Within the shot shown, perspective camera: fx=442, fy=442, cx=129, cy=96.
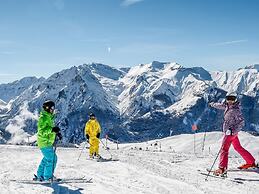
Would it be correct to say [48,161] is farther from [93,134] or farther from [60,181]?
[93,134]

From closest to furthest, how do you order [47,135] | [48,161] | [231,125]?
[47,135] → [48,161] → [231,125]

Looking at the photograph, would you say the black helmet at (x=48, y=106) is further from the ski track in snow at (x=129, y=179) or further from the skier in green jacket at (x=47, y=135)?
the ski track in snow at (x=129, y=179)

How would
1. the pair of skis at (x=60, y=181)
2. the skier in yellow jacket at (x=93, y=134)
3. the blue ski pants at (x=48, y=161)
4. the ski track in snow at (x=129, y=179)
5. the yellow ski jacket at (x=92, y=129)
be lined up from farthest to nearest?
the yellow ski jacket at (x=92, y=129), the skier in yellow jacket at (x=93, y=134), the blue ski pants at (x=48, y=161), the pair of skis at (x=60, y=181), the ski track in snow at (x=129, y=179)

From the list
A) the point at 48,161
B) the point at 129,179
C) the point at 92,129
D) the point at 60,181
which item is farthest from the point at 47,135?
Answer: the point at 92,129

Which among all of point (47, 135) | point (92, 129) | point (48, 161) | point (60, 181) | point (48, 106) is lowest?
point (60, 181)

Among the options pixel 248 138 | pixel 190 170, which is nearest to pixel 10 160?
pixel 190 170

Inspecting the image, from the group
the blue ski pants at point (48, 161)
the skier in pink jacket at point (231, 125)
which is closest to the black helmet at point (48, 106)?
the blue ski pants at point (48, 161)

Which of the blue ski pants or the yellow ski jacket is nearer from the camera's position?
the blue ski pants

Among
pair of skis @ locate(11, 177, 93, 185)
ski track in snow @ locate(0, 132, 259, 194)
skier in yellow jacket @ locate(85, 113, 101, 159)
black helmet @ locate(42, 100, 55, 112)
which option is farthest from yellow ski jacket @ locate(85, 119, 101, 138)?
black helmet @ locate(42, 100, 55, 112)

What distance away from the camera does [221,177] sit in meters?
16.6

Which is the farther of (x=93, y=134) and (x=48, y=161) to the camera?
(x=93, y=134)

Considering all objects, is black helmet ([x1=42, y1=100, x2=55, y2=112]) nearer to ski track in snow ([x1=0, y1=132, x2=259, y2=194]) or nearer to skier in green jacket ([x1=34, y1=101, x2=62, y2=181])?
skier in green jacket ([x1=34, y1=101, x2=62, y2=181])

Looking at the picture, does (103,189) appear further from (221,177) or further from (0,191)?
(221,177)

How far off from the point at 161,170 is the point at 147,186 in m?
4.24
